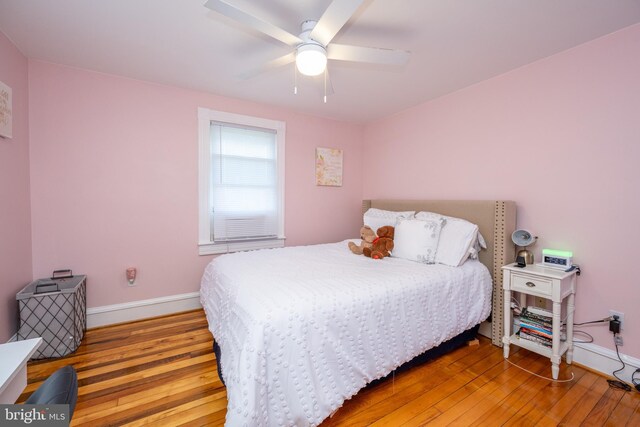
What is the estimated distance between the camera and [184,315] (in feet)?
9.32

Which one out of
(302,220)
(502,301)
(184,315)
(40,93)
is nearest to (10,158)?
(40,93)

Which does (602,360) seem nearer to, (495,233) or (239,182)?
(495,233)

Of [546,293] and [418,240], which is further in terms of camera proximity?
[418,240]

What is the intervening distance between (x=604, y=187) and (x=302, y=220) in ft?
9.06

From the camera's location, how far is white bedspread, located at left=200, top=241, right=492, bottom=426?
1278 mm

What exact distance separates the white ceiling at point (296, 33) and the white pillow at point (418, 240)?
51.9 inches

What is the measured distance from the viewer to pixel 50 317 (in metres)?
2.08

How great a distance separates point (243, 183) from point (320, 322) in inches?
83.3

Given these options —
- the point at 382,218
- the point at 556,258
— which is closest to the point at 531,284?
the point at 556,258

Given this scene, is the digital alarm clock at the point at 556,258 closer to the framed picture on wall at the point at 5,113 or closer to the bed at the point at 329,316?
the bed at the point at 329,316

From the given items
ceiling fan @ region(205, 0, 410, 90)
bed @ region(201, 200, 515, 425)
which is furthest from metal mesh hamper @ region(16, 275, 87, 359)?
ceiling fan @ region(205, 0, 410, 90)

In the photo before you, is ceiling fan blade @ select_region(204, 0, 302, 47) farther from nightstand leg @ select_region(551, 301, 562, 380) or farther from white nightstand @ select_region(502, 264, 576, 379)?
nightstand leg @ select_region(551, 301, 562, 380)

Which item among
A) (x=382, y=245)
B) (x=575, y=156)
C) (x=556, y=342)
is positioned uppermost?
(x=575, y=156)

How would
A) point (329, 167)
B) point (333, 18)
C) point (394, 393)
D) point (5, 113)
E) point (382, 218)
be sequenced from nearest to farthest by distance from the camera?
point (333, 18) → point (394, 393) → point (5, 113) → point (382, 218) → point (329, 167)
